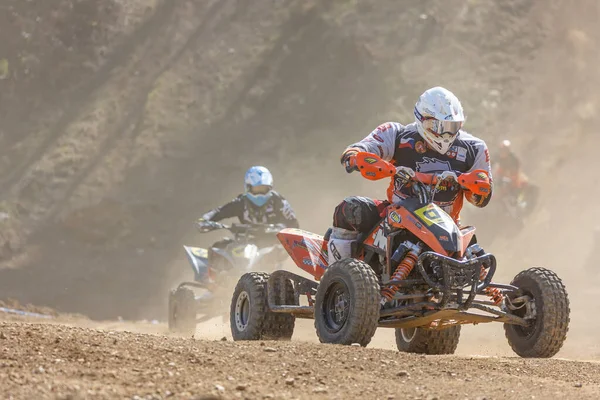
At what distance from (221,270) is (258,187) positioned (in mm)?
1423

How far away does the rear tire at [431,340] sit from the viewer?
9.02 metres

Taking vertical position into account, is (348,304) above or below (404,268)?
below

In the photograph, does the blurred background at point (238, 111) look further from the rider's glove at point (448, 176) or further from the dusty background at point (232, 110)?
the rider's glove at point (448, 176)

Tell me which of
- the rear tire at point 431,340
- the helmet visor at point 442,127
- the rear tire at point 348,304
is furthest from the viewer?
the rear tire at point 431,340

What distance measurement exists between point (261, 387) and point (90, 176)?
16878 millimetres

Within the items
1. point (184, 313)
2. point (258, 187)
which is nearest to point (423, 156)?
point (184, 313)

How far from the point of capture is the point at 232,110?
937 inches

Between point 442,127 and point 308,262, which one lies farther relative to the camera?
point 308,262

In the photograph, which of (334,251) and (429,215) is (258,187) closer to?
(334,251)

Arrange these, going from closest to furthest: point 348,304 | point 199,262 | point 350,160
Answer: point 348,304 → point 350,160 → point 199,262

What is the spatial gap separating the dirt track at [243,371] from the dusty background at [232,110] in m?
12.8

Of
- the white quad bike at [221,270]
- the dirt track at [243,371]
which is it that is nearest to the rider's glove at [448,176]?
the dirt track at [243,371]

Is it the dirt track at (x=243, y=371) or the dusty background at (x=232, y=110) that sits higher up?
the dusty background at (x=232, y=110)

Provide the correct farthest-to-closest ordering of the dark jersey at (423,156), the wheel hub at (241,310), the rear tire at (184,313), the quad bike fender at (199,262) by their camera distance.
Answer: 1. the quad bike fender at (199,262)
2. the rear tire at (184,313)
3. the wheel hub at (241,310)
4. the dark jersey at (423,156)
